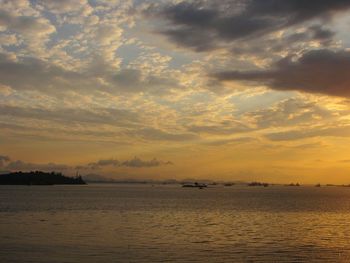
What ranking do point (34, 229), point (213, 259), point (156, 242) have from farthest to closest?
point (34, 229) < point (156, 242) < point (213, 259)

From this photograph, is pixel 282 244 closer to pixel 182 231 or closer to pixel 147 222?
pixel 182 231

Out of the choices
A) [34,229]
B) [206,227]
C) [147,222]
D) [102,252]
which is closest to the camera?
[102,252]

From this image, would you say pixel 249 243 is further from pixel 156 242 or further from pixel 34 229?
pixel 34 229

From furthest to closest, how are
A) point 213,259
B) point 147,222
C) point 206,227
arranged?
point 147,222
point 206,227
point 213,259

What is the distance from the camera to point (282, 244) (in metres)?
49.6

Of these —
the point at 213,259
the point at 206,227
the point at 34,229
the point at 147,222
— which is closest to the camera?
the point at 213,259

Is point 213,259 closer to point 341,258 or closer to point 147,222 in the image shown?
point 341,258

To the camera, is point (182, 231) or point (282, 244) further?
point (182, 231)

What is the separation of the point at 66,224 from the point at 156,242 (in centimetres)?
2181

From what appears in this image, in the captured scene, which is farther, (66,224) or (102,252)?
(66,224)

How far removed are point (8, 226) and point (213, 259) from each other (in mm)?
33624

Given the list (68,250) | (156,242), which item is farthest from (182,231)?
(68,250)

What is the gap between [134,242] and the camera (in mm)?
48969

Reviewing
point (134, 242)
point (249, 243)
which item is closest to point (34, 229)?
point (134, 242)
